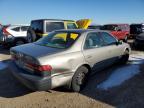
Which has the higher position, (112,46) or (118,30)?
(118,30)

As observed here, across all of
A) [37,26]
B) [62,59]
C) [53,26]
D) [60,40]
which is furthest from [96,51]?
[37,26]

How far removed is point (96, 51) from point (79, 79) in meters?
0.99

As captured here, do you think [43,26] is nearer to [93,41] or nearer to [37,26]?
[37,26]

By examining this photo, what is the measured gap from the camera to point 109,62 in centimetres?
622

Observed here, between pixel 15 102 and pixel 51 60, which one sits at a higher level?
pixel 51 60

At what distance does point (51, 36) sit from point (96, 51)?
136cm

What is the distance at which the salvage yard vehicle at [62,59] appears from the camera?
164 inches

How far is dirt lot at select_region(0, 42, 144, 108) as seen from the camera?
430 cm

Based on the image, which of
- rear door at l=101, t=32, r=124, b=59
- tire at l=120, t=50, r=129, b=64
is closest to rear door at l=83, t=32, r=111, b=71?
rear door at l=101, t=32, r=124, b=59

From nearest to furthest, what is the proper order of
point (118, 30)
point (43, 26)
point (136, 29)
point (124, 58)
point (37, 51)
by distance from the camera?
point (37, 51), point (124, 58), point (43, 26), point (118, 30), point (136, 29)

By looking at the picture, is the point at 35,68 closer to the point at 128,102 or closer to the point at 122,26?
the point at 128,102

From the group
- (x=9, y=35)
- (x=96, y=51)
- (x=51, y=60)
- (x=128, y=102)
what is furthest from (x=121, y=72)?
(x=9, y=35)

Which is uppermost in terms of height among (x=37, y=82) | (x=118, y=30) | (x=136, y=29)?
(x=136, y=29)

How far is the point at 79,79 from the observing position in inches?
196
